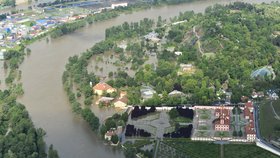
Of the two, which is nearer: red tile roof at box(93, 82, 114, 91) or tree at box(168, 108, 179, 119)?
tree at box(168, 108, 179, 119)

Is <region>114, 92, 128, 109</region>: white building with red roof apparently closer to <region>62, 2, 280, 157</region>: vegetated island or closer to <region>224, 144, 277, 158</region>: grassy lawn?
<region>62, 2, 280, 157</region>: vegetated island

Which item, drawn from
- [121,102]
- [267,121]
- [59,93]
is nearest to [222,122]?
[267,121]

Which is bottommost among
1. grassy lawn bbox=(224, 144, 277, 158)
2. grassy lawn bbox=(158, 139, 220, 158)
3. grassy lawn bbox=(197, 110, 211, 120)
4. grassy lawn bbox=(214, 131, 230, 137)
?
grassy lawn bbox=(224, 144, 277, 158)

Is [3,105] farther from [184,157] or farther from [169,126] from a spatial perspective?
[184,157]

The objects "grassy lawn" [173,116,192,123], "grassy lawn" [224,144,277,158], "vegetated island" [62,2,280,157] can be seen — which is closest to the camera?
"grassy lawn" [224,144,277,158]

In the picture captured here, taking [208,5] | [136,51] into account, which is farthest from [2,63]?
[208,5]

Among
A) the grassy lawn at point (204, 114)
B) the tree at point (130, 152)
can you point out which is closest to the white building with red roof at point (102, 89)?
the grassy lawn at point (204, 114)

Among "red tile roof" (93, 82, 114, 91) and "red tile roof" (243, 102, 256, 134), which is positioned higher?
"red tile roof" (93, 82, 114, 91)

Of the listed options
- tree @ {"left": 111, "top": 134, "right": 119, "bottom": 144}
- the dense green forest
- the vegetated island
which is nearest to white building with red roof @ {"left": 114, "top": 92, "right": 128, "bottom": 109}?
the vegetated island
